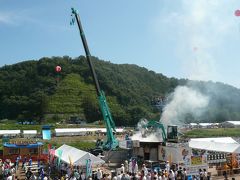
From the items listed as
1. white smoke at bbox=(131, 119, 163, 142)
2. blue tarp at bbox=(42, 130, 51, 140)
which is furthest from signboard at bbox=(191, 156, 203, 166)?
blue tarp at bbox=(42, 130, 51, 140)

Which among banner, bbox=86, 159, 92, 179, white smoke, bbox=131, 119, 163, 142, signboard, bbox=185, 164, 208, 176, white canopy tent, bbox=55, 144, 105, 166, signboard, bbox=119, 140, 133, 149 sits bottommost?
signboard, bbox=185, 164, 208, 176

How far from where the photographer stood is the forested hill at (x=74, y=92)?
105125mm

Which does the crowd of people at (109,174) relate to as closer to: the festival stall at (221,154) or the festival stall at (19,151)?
the festival stall at (221,154)

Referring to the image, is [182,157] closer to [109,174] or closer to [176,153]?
[176,153]

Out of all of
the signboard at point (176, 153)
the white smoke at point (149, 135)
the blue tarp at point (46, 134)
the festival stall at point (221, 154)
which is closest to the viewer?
the signboard at point (176, 153)

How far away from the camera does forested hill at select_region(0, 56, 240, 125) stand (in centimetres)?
10512

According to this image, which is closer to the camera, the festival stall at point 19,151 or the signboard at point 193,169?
the signboard at point 193,169

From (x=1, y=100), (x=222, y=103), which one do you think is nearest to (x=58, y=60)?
(x=1, y=100)

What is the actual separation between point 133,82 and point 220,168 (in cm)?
12572

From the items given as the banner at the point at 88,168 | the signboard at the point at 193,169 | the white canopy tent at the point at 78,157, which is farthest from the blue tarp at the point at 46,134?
the signboard at the point at 193,169

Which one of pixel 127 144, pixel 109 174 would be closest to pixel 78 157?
pixel 109 174

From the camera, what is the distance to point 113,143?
1321 inches

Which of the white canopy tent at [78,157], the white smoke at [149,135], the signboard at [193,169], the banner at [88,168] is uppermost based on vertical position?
the white smoke at [149,135]

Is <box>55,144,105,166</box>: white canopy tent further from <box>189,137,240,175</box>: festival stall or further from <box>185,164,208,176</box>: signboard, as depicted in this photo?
<box>189,137,240,175</box>: festival stall
